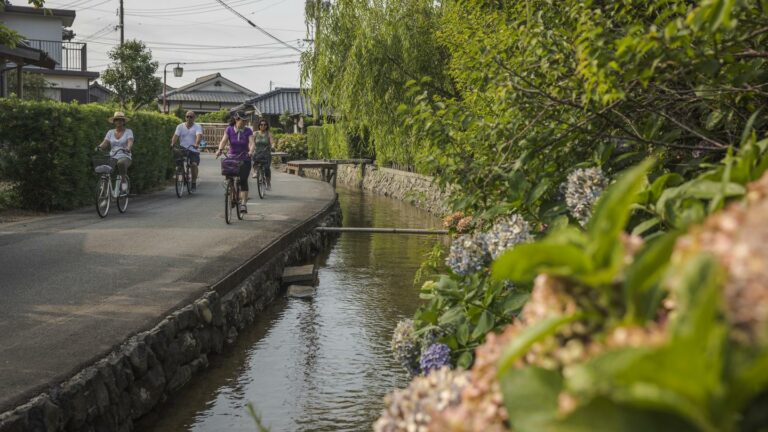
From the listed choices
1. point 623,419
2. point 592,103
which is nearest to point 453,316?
point 592,103

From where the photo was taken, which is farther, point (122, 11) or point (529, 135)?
point (122, 11)

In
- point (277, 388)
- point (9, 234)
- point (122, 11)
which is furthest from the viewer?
point (122, 11)

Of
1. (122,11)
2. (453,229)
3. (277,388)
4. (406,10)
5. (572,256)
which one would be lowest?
(277,388)

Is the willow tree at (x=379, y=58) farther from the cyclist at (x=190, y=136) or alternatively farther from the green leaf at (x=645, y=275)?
the green leaf at (x=645, y=275)

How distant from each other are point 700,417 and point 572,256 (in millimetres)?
267

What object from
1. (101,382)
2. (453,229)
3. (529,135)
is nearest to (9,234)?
(101,382)

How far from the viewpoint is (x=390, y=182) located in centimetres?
2964

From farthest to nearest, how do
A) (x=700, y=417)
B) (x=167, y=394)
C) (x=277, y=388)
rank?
1. (x=277, y=388)
2. (x=167, y=394)
3. (x=700, y=417)

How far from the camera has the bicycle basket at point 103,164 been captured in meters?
14.0

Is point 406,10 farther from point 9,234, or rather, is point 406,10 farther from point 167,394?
point 167,394

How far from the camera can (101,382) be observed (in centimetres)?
544

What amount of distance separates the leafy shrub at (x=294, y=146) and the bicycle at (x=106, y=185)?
98.9 feet

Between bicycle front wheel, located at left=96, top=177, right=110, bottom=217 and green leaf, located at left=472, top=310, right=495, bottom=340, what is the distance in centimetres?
1130

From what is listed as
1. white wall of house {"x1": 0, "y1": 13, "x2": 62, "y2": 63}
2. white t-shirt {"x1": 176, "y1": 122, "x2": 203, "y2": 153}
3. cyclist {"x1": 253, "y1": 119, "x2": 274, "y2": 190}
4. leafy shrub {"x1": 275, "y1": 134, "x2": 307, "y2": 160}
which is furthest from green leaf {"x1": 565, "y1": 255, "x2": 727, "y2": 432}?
leafy shrub {"x1": 275, "y1": 134, "x2": 307, "y2": 160}
